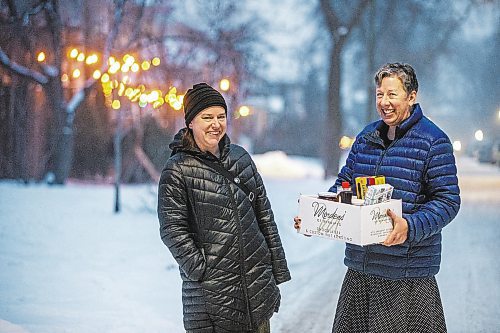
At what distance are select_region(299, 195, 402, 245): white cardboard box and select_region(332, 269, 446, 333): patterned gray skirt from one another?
488 millimetres

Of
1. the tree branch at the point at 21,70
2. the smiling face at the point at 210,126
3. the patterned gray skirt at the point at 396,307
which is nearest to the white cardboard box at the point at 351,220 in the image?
the patterned gray skirt at the point at 396,307

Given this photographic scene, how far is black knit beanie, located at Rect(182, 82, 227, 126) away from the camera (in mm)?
4207

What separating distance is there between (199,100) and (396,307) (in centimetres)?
160

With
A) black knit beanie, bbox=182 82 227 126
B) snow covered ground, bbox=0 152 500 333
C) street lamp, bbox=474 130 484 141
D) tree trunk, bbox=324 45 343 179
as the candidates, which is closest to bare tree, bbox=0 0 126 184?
snow covered ground, bbox=0 152 500 333

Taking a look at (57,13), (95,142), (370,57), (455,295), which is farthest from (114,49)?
(370,57)

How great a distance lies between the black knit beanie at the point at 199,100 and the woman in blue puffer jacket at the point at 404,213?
84 cm

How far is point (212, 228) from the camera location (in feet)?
13.6

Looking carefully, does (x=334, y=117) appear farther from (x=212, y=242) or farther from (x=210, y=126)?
(x=212, y=242)

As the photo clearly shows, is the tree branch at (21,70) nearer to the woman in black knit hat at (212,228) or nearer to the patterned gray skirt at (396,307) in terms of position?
the woman in black knit hat at (212,228)

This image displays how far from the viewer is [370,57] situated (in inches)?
1187

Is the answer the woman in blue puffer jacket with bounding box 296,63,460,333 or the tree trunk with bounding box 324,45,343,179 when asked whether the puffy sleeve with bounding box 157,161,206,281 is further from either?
the tree trunk with bounding box 324,45,343,179

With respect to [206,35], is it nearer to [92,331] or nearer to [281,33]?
[281,33]

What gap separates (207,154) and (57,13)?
13.4 m

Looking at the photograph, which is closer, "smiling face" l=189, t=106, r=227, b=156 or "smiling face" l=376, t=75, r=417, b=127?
"smiling face" l=376, t=75, r=417, b=127
